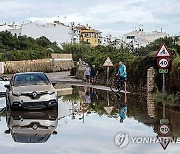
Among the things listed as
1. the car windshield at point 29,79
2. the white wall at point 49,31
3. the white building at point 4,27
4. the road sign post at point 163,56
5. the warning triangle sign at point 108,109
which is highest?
the white building at point 4,27

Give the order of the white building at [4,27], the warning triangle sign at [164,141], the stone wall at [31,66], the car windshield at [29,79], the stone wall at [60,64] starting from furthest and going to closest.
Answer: the white building at [4,27]
the stone wall at [60,64]
the stone wall at [31,66]
the car windshield at [29,79]
the warning triangle sign at [164,141]

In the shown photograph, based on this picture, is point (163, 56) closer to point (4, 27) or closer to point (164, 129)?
point (164, 129)

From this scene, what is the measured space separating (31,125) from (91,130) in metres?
1.79

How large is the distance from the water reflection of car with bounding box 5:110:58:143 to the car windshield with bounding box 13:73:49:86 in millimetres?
1588

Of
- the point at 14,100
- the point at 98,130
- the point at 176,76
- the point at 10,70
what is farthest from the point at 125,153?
the point at 10,70

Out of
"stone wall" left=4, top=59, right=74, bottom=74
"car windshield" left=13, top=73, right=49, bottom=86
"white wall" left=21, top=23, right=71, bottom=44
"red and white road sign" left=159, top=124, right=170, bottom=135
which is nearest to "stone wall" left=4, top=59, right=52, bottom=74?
"stone wall" left=4, top=59, right=74, bottom=74

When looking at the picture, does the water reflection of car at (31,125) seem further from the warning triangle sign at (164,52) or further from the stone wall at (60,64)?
the stone wall at (60,64)

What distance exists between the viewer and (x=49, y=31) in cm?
11975

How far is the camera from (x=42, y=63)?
72938 mm

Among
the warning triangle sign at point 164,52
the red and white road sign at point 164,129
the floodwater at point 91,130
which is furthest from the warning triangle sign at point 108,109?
the red and white road sign at point 164,129

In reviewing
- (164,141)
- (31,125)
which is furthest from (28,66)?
(164,141)

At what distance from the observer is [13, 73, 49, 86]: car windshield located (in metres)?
18.7

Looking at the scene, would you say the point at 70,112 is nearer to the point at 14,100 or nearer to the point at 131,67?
the point at 14,100

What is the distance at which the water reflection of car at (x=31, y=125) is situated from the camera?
1186cm
